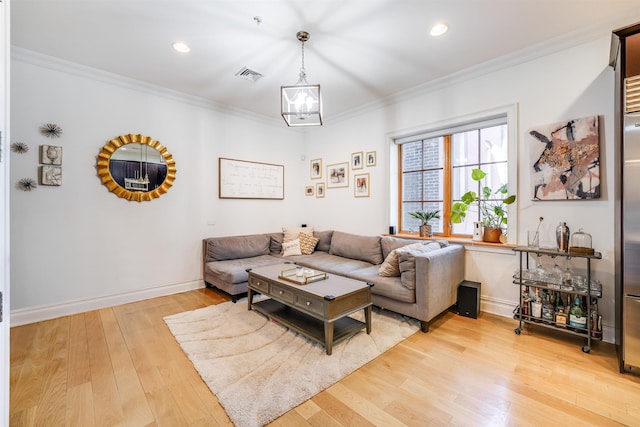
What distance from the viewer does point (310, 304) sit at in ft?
8.07

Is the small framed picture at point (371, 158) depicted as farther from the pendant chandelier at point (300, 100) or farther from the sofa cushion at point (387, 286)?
the pendant chandelier at point (300, 100)

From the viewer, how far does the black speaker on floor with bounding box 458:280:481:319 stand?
3.06 metres

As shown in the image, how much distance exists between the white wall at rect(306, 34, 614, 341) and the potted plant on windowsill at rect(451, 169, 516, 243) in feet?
0.66

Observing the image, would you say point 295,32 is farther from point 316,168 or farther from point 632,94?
point 316,168

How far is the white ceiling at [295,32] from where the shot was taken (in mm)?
2297

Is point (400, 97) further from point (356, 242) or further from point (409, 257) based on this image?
point (409, 257)

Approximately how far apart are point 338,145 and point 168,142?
2.71 m

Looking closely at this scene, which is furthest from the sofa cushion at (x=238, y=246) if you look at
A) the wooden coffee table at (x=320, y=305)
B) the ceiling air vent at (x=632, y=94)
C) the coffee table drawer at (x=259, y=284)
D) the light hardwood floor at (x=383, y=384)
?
the ceiling air vent at (x=632, y=94)

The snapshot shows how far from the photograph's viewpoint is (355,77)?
353cm

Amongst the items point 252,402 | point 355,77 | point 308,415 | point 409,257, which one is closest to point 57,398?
point 252,402

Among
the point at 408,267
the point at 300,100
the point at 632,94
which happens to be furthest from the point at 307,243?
the point at 632,94

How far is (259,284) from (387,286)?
1.40m

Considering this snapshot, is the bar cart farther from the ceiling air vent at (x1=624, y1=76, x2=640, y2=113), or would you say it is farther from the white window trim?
the ceiling air vent at (x1=624, y1=76, x2=640, y2=113)

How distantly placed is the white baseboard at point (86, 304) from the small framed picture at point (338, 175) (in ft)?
9.20
